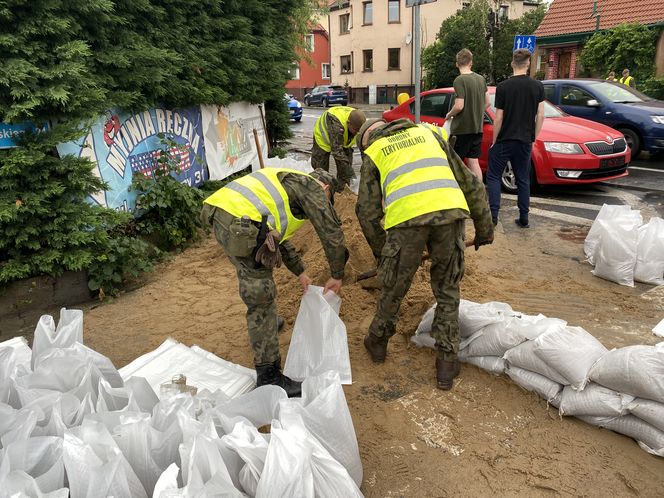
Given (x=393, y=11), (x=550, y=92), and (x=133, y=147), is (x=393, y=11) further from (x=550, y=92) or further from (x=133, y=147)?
(x=133, y=147)

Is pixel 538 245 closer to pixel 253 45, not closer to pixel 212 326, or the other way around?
pixel 212 326

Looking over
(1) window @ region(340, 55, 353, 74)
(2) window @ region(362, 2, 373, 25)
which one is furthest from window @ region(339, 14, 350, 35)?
(1) window @ region(340, 55, 353, 74)

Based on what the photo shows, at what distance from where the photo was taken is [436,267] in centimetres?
296

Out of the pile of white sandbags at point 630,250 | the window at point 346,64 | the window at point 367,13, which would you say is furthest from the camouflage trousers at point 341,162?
the window at point 346,64

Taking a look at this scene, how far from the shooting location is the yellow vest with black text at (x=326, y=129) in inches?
223

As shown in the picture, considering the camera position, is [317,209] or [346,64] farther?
[346,64]

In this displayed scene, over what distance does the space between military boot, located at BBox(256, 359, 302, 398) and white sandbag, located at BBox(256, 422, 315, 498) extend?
48.2 inches

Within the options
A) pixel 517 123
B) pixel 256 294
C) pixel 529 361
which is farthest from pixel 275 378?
pixel 517 123

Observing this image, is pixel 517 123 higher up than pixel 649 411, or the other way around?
pixel 517 123

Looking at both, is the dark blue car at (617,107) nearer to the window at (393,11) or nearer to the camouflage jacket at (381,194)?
the camouflage jacket at (381,194)

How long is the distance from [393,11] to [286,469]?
35.2 m

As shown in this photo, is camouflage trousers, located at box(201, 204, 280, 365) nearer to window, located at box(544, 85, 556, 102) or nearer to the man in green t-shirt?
the man in green t-shirt

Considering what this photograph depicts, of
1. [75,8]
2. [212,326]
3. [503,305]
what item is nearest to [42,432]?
[212,326]

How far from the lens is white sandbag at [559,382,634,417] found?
2.48 m
